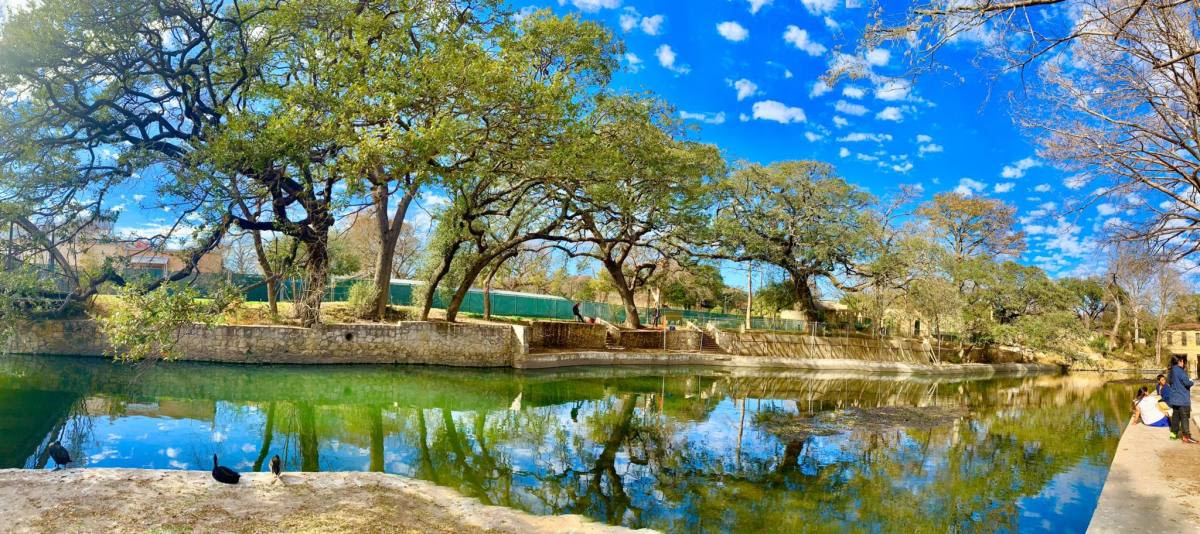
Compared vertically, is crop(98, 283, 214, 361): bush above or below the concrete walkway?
above

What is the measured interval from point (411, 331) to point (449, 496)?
12.4 meters

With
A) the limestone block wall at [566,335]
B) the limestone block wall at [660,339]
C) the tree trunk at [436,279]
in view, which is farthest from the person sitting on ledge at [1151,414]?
the tree trunk at [436,279]

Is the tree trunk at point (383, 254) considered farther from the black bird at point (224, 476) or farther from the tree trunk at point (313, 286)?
the black bird at point (224, 476)

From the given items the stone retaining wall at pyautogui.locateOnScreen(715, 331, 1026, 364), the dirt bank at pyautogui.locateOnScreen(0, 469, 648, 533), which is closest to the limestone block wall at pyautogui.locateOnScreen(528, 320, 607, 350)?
the stone retaining wall at pyautogui.locateOnScreen(715, 331, 1026, 364)

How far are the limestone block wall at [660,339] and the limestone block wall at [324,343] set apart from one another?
600 cm

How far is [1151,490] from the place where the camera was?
643 cm

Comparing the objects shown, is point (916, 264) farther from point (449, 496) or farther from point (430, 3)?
point (449, 496)

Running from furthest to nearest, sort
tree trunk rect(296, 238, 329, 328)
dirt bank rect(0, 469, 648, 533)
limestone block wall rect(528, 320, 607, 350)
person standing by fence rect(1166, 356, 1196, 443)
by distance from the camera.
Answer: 1. limestone block wall rect(528, 320, 607, 350)
2. tree trunk rect(296, 238, 329, 328)
3. person standing by fence rect(1166, 356, 1196, 443)
4. dirt bank rect(0, 469, 648, 533)

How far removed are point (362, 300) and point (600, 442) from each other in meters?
12.4

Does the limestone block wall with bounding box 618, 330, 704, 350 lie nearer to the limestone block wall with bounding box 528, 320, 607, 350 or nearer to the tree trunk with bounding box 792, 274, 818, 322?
the limestone block wall with bounding box 528, 320, 607, 350

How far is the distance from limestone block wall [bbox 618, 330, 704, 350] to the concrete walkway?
15.8 m

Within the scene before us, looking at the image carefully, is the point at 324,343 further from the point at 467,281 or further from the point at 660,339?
the point at 660,339

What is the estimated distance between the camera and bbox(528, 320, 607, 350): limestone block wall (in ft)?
69.1

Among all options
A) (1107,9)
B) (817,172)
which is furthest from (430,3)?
(817,172)
